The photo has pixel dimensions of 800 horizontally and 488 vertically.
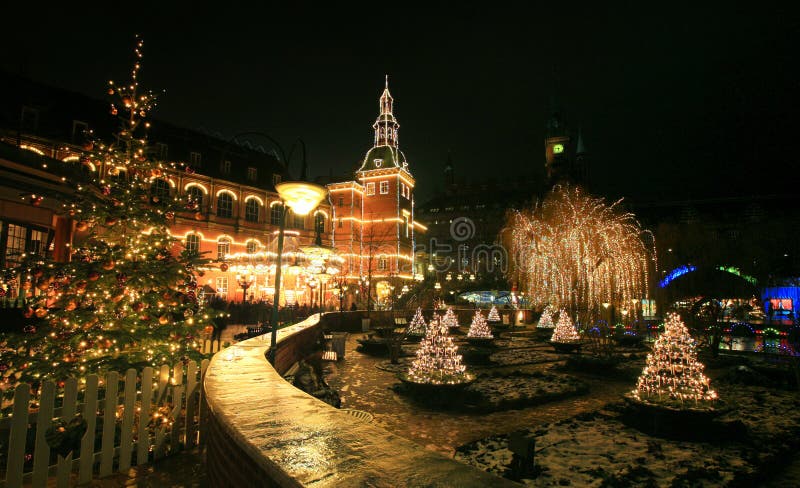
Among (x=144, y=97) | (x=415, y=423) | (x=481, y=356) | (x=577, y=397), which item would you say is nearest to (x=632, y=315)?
(x=481, y=356)

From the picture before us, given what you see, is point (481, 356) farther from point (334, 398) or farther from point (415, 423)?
point (334, 398)

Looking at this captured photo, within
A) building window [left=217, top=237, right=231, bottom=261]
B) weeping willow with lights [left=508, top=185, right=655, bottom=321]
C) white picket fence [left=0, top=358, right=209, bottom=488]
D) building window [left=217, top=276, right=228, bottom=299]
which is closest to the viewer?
white picket fence [left=0, top=358, right=209, bottom=488]

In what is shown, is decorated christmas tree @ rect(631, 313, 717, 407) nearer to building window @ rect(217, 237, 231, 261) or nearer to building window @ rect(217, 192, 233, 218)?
building window @ rect(217, 237, 231, 261)

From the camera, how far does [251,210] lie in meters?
46.2

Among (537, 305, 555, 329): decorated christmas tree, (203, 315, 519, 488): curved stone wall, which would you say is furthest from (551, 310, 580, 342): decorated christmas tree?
(203, 315, 519, 488): curved stone wall

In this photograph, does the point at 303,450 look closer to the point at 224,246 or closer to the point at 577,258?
the point at 577,258

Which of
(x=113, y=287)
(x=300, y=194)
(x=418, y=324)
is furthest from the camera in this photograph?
(x=418, y=324)

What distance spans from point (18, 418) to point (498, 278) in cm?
4988

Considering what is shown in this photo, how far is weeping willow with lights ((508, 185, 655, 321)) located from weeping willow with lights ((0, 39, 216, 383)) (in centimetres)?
2129

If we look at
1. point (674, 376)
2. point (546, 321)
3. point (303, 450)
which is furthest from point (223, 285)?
point (303, 450)

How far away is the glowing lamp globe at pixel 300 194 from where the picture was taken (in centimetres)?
672

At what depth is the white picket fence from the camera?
3.73 metres

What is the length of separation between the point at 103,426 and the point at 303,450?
3.22 metres

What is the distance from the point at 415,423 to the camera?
8.52 metres
